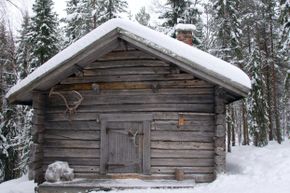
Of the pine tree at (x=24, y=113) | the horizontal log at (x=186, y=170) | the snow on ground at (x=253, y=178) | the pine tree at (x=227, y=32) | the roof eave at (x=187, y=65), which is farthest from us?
the pine tree at (x=227, y=32)

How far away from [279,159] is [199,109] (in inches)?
116

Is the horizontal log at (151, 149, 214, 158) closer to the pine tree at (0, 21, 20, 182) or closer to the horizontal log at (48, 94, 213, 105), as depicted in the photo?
the horizontal log at (48, 94, 213, 105)

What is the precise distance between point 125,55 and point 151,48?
3.77ft

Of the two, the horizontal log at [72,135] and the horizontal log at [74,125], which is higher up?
the horizontal log at [74,125]

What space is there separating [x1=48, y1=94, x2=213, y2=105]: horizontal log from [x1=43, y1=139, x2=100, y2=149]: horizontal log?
111cm

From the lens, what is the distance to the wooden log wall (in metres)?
10.8

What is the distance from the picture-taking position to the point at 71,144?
1130 cm

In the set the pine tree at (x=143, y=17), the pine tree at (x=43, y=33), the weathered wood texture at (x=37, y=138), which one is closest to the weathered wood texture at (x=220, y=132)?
the weathered wood texture at (x=37, y=138)

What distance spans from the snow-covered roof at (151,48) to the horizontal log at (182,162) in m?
2.19

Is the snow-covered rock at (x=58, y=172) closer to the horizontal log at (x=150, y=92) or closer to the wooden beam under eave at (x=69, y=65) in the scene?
the horizontal log at (x=150, y=92)

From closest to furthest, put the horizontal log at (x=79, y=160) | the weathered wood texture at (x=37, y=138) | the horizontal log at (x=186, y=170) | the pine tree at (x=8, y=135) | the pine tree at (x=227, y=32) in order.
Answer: the horizontal log at (x=186, y=170)
the weathered wood texture at (x=37, y=138)
the horizontal log at (x=79, y=160)
the pine tree at (x=8, y=135)
the pine tree at (x=227, y=32)

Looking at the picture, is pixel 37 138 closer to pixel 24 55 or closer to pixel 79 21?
pixel 24 55

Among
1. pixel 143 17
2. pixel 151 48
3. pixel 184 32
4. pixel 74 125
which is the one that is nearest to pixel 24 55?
pixel 184 32

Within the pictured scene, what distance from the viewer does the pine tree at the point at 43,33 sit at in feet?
78.8
